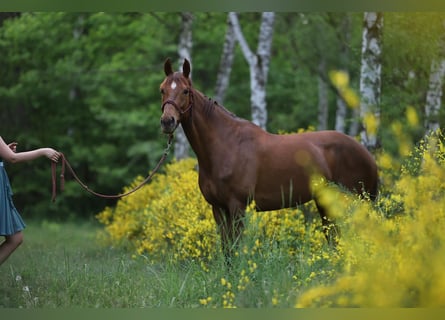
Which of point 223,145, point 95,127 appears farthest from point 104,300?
point 95,127

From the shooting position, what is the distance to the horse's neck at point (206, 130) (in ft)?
23.2

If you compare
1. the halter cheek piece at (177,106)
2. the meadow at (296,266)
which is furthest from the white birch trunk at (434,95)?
the halter cheek piece at (177,106)

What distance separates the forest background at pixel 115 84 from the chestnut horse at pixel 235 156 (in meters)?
7.77

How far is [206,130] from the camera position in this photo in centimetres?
714

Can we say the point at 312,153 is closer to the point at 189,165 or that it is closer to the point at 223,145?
the point at 223,145

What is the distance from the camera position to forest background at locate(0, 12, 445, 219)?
16125 millimetres

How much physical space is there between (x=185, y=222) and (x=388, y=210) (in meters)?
2.38

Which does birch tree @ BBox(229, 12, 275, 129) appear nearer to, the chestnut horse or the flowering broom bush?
the chestnut horse

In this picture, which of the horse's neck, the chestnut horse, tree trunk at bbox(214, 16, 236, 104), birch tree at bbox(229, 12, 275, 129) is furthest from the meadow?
tree trunk at bbox(214, 16, 236, 104)

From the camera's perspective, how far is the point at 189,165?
11219 mm

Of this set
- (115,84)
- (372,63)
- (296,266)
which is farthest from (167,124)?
(115,84)

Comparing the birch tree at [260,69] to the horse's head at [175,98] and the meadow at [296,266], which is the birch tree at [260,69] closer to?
the meadow at [296,266]

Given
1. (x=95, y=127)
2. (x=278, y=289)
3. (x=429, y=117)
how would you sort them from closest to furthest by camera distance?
1. (x=278, y=289)
2. (x=429, y=117)
3. (x=95, y=127)

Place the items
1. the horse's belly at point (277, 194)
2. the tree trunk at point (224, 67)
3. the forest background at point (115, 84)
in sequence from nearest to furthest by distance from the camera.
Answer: the horse's belly at point (277, 194) < the tree trunk at point (224, 67) < the forest background at point (115, 84)
